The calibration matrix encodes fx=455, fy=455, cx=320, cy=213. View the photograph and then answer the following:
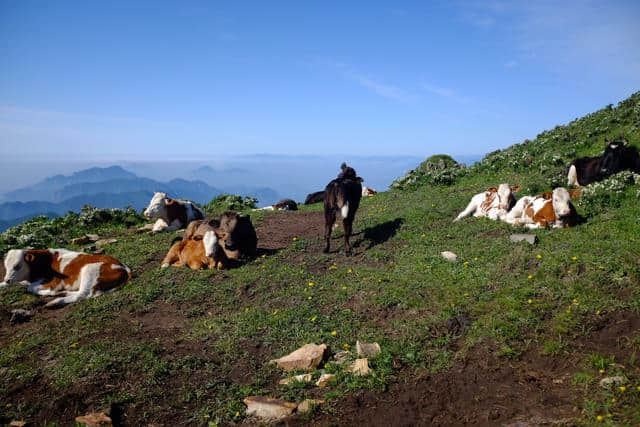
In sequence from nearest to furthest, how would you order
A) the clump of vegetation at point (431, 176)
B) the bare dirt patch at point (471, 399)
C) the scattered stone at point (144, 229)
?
the bare dirt patch at point (471, 399) < the scattered stone at point (144, 229) < the clump of vegetation at point (431, 176)

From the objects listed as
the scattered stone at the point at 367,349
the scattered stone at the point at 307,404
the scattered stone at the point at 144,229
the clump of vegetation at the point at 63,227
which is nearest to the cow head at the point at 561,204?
the scattered stone at the point at 367,349

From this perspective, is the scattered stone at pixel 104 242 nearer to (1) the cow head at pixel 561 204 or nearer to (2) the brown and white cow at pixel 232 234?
(2) the brown and white cow at pixel 232 234

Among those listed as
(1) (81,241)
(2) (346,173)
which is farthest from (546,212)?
(1) (81,241)

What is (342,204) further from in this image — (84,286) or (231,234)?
(84,286)

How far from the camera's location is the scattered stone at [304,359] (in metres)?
7.32

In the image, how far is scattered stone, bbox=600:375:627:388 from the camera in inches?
236

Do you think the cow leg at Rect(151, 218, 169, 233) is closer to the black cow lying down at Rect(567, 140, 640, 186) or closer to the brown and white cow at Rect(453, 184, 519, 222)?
the brown and white cow at Rect(453, 184, 519, 222)

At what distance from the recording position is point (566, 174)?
16.3 m

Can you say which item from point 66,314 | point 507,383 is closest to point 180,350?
point 66,314

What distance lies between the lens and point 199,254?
12.4 meters

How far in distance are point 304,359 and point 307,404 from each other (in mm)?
998

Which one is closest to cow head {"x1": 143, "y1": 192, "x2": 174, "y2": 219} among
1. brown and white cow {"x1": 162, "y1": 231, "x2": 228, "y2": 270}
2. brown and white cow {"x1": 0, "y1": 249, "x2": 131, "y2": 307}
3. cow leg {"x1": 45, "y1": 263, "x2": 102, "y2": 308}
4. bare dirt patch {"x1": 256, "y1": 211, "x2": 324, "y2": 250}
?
bare dirt patch {"x1": 256, "y1": 211, "x2": 324, "y2": 250}

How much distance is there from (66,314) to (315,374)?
6241 mm

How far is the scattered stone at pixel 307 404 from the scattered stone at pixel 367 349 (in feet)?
3.98
